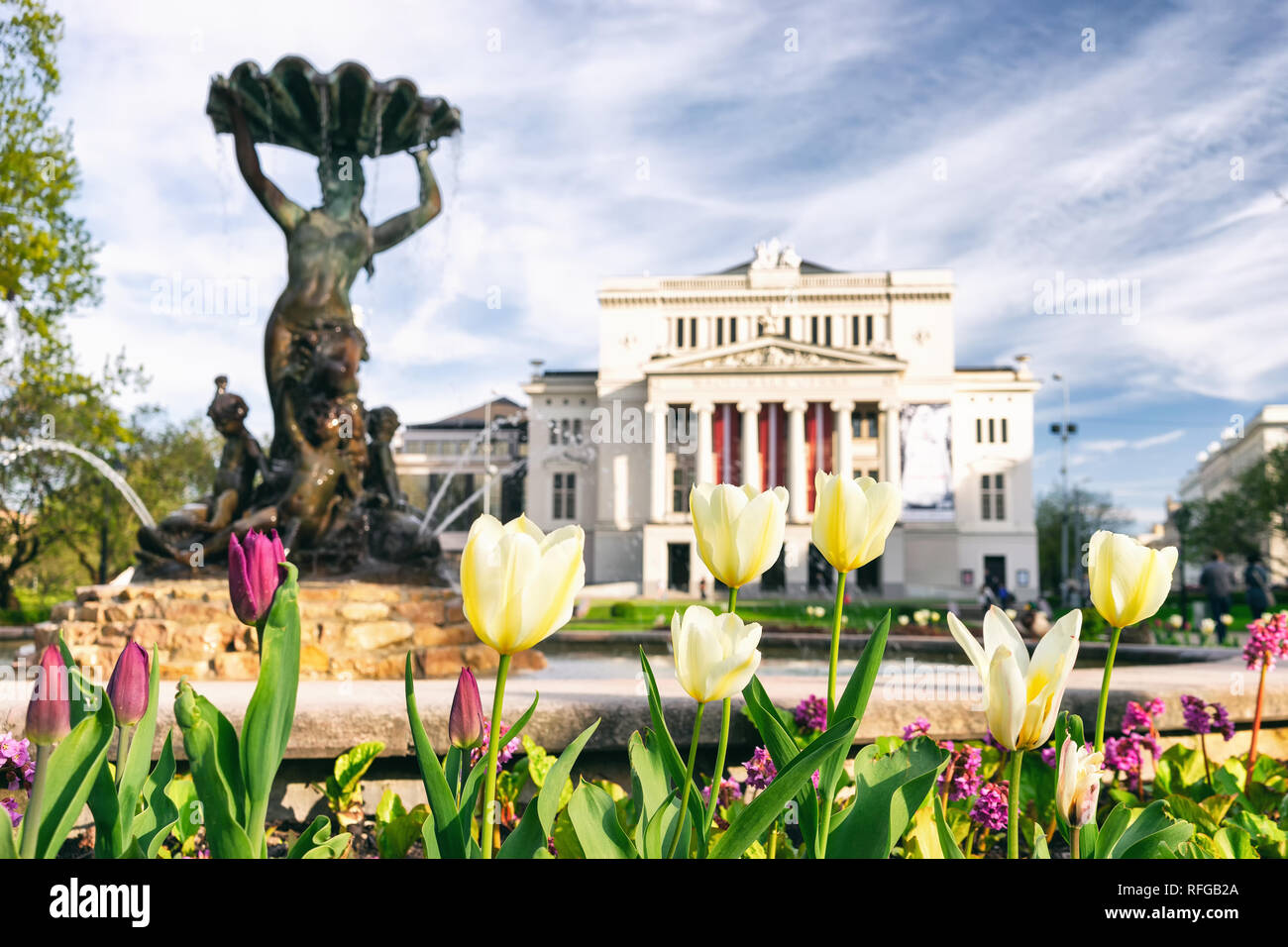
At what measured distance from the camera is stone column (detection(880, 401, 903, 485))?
44.3 meters

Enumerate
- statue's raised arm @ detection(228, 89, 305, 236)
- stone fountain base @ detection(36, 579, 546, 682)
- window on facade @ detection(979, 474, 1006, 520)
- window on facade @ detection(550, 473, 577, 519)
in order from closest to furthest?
stone fountain base @ detection(36, 579, 546, 682) < statue's raised arm @ detection(228, 89, 305, 236) < window on facade @ detection(979, 474, 1006, 520) < window on facade @ detection(550, 473, 577, 519)

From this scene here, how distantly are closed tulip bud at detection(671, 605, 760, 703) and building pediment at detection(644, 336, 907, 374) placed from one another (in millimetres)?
44888

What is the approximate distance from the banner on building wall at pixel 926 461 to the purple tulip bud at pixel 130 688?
44.4 m

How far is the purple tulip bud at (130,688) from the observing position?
1.02m

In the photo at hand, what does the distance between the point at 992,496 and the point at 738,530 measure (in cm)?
5284

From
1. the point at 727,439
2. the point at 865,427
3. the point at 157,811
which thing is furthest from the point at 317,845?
the point at 865,427

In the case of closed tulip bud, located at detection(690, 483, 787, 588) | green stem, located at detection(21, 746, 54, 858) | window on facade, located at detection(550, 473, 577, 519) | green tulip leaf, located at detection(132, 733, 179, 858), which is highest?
window on facade, located at detection(550, 473, 577, 519)

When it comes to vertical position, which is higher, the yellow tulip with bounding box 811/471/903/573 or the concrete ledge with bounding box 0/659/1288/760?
the yellow tulip with bounding box 811/471/903/573

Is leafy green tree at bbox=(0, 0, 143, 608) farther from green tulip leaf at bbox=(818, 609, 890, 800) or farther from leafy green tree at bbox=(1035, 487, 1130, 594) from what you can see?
leafy green tree at bbox=(1035, 487, 1130, 594)

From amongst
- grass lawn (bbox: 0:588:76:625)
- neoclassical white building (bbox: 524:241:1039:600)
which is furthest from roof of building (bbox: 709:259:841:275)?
grass lawn (bbox: 0:588:76:625)

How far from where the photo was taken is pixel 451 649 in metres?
6.21

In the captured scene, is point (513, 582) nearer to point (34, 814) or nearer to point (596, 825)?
point (596, 825)
